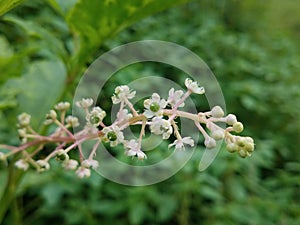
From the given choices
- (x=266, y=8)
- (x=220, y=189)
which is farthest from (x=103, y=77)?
(x=266, y=8)

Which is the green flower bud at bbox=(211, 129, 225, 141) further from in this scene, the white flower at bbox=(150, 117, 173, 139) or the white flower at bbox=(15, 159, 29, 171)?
the white flower at bbox=(15, 159, 29, 171)

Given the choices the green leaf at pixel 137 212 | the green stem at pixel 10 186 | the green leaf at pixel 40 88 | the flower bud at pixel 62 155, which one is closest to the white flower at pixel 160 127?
the flower bud at pixel 62 155

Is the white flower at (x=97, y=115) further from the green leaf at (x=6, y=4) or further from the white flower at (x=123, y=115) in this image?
the green leaf at (x=6, y=4)

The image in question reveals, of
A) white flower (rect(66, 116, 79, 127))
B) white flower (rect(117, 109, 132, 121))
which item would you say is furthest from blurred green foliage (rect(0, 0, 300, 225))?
white flower (rect(117, 109, 132, 121))

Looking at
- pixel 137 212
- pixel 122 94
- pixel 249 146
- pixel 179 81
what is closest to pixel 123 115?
pixel 122 94

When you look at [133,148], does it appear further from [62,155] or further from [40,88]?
[40,88]
